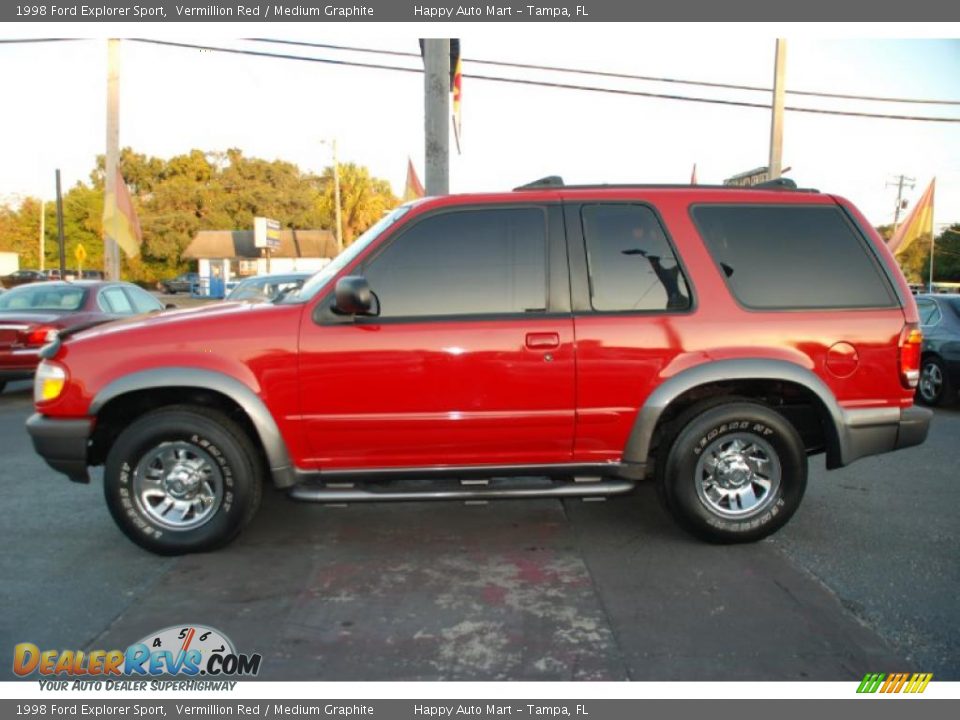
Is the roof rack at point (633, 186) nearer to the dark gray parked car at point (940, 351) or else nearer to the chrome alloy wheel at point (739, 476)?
the chrome alloy wheel at point (739, 476)

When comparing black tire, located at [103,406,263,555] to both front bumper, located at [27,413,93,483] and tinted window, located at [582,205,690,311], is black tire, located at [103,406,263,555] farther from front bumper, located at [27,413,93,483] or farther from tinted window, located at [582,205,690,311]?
tinted window, located at [582,205,690,311]

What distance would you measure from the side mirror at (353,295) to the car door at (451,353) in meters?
0.16

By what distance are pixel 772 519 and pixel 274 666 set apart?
2891 mm

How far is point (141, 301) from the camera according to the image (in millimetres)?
10758

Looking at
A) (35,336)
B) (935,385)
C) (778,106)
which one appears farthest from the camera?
(778,106)

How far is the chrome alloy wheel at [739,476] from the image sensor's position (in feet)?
14.0

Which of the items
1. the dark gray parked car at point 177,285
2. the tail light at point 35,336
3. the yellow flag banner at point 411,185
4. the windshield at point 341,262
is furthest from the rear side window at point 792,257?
the dark gray parked car at point 177,285

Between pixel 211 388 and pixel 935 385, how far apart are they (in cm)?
877

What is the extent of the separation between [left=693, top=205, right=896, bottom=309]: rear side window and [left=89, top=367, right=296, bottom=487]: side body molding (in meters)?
2.71

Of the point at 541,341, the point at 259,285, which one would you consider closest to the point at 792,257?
the point at 541,341

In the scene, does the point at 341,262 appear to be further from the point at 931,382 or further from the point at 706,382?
the point at 931,382

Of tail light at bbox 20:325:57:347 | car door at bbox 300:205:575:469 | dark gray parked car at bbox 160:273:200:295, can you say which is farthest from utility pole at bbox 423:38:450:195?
dark gray parked car at bbox 160:273:200:295

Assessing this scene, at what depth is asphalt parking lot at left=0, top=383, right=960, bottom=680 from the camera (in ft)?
9.92

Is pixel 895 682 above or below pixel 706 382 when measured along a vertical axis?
below
